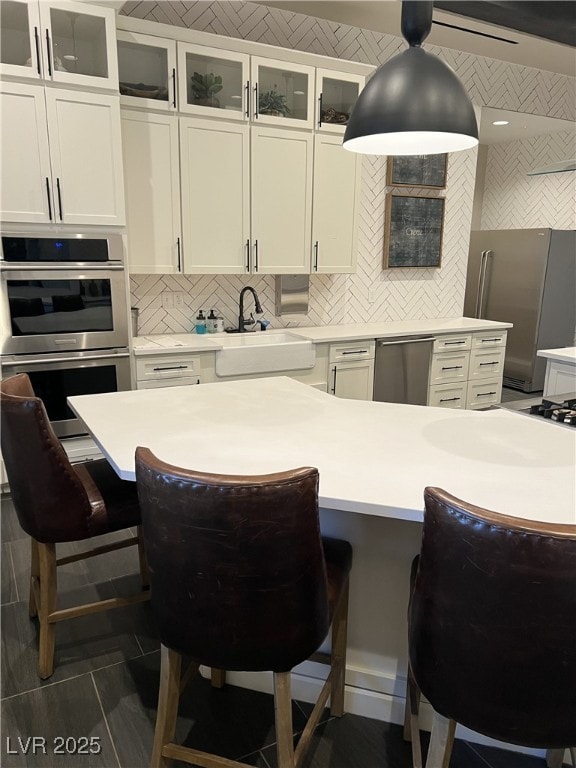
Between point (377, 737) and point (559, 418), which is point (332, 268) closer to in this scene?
point (559, 418)

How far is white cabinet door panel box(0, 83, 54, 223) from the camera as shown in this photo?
9.16 feet

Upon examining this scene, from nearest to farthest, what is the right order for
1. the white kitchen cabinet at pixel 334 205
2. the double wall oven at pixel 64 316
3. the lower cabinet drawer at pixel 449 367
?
1. the double wall oven at pixel 64 316
2. the white kitchen cabinet at pixel 334 205
3. the lower cabinet drawer at pixel 449 367

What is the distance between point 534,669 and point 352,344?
318 cm

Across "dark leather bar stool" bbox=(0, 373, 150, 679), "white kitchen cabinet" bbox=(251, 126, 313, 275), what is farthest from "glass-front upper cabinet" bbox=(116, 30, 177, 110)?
"dark leather bar stool" bbox=(0, 373, 150, 679)

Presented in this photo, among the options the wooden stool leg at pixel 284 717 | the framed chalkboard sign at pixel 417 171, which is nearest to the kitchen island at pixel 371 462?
the wooden stool leg at pixel 284 717

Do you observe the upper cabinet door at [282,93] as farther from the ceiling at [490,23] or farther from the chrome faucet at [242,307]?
the chrome faucet at [242,307]

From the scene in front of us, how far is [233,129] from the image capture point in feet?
11.6

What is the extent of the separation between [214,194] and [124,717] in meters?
2.98

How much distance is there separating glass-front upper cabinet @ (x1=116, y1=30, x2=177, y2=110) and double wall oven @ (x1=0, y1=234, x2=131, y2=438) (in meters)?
0.90

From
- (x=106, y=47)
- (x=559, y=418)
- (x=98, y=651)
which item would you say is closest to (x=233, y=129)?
(x=106, y=47)

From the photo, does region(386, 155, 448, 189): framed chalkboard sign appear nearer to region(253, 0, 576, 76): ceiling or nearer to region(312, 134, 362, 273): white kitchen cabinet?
region(312, 134, 362, 273): white kitchen cabinet

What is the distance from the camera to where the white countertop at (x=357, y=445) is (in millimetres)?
1304

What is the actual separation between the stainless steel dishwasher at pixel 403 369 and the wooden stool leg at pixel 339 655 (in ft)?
9.01

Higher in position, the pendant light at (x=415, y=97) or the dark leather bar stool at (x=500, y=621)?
the pendant light at (x=415, y=97)
